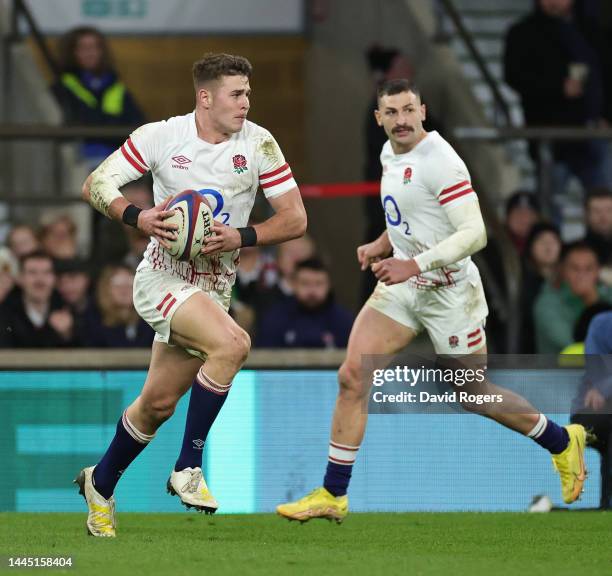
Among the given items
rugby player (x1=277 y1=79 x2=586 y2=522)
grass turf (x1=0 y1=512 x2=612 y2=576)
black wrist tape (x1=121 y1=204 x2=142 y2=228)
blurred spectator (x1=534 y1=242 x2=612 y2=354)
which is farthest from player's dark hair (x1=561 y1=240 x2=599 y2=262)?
black wrist tape (x1=121 y1=204 x2=142 y2=228)

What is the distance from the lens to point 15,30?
51.3 ft

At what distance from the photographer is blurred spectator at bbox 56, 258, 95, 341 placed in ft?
39.3

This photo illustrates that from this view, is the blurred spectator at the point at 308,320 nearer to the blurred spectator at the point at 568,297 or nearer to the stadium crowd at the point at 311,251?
the stadium crowd at the point at 311,251

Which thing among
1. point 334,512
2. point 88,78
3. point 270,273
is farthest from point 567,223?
point 334,512

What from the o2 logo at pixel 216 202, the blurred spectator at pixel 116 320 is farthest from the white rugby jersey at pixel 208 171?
the blurred spectator at pixel 116 320

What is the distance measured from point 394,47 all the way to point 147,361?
6421mm

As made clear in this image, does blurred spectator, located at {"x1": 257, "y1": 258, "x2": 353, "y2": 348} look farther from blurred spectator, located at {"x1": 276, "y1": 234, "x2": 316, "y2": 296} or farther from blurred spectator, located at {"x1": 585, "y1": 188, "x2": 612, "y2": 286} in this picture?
blurred spectator, located at {"x1": 585, "y1": 188, "x2": 612, "y2": 286}

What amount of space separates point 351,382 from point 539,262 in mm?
3605

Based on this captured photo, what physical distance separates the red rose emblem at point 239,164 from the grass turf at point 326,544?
187 cm

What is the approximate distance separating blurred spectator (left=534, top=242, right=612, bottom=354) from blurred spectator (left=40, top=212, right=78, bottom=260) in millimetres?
3583

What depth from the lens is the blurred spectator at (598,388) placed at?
Result: 33.1 ft

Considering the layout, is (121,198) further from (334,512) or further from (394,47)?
(394,47)

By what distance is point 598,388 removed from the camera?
10.2 meters

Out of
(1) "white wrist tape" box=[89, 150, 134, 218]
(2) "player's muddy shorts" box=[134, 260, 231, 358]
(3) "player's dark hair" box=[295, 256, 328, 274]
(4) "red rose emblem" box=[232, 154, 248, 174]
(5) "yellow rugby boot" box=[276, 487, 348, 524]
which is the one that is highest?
(4) "red rose emblem" box=[232, 154, 248, 174]
